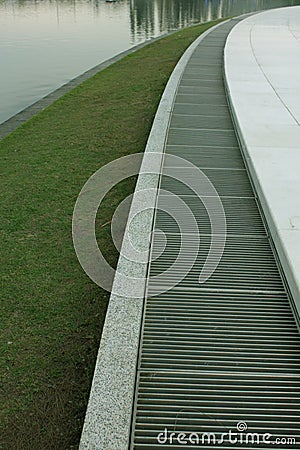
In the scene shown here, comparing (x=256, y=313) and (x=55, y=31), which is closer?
(x=256, y=313)

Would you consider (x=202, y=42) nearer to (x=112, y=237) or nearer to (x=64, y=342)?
(x=112, y=237)

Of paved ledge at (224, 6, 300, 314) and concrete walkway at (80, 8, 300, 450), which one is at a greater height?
paved ledge at (224, 6, 300, 314)

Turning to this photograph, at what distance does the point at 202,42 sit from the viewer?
17172 mm

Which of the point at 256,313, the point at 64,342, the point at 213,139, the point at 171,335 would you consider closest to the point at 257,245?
the point at 256,313

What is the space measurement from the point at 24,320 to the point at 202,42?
47.7 ft

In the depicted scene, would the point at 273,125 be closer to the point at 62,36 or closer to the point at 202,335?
the point at 202,335

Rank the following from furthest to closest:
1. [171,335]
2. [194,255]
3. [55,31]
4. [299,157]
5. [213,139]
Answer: [55,31], [213,139], [299,157], [194,255], [171,335]
